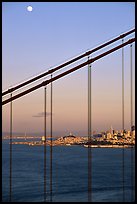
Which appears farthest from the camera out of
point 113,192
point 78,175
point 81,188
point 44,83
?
point 78,175

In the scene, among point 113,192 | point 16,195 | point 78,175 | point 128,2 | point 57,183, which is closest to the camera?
point 128,2

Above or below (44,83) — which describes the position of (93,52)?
above

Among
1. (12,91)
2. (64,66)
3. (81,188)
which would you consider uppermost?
(64,66)

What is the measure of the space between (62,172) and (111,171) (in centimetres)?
381

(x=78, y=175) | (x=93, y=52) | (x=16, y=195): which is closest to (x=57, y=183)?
(x=78, y=175)

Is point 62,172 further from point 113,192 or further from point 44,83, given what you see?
point 44,83

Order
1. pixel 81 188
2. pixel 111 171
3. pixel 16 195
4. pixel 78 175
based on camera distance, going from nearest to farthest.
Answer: pixel 16 195 → pixel 81 188 → pixel 78 175 → pixel 111 171

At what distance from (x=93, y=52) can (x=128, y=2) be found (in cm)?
89

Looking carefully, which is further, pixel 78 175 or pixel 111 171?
pixel 111 171

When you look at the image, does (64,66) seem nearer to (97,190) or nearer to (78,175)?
(97,190)

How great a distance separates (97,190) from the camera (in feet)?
61.2

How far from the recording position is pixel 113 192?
18531mm

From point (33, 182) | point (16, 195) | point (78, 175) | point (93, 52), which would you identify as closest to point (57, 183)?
point (33, 182)

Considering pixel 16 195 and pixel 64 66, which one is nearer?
pixel 64 66
